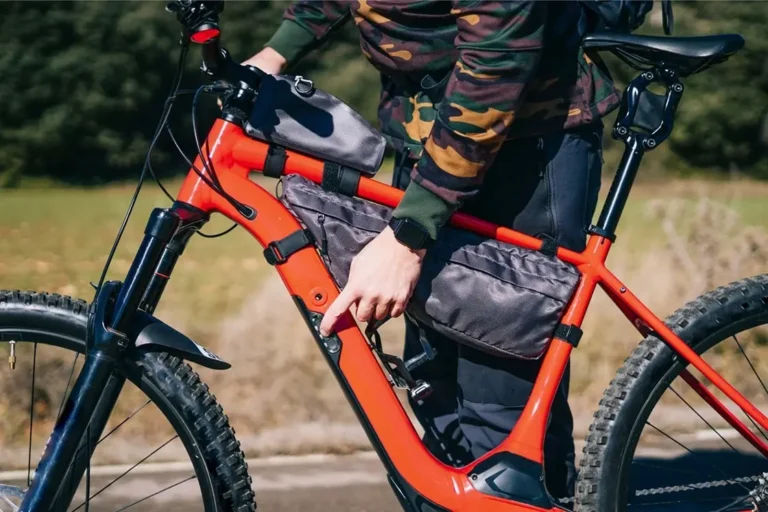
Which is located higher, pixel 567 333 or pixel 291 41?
pixel 291 41

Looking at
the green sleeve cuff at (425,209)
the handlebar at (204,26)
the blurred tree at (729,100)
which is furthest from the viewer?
the blurred tree at (729,100)

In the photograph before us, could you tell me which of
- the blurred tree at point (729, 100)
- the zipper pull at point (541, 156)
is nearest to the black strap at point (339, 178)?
the zipper pull at point (541, 156)

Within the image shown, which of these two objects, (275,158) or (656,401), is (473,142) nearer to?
(275,158)

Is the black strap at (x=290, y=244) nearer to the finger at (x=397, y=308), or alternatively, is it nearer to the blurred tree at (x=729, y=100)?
the finger at (x=397, y=308)

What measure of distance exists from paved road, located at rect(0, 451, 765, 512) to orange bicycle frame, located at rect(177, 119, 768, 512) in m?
0.76

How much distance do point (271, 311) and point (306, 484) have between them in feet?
4.49

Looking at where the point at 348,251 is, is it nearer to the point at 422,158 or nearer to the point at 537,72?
the point at 422,158

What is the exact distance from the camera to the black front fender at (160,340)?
1.86 m

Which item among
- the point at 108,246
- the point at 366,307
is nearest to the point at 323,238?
the point at 366,307

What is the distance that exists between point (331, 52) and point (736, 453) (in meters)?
5.95

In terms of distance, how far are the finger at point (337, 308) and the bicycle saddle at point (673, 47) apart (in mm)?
680

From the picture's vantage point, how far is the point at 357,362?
193cm

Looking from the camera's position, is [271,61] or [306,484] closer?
[271,61]

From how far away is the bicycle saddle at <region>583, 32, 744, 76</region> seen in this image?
6.20 feet
